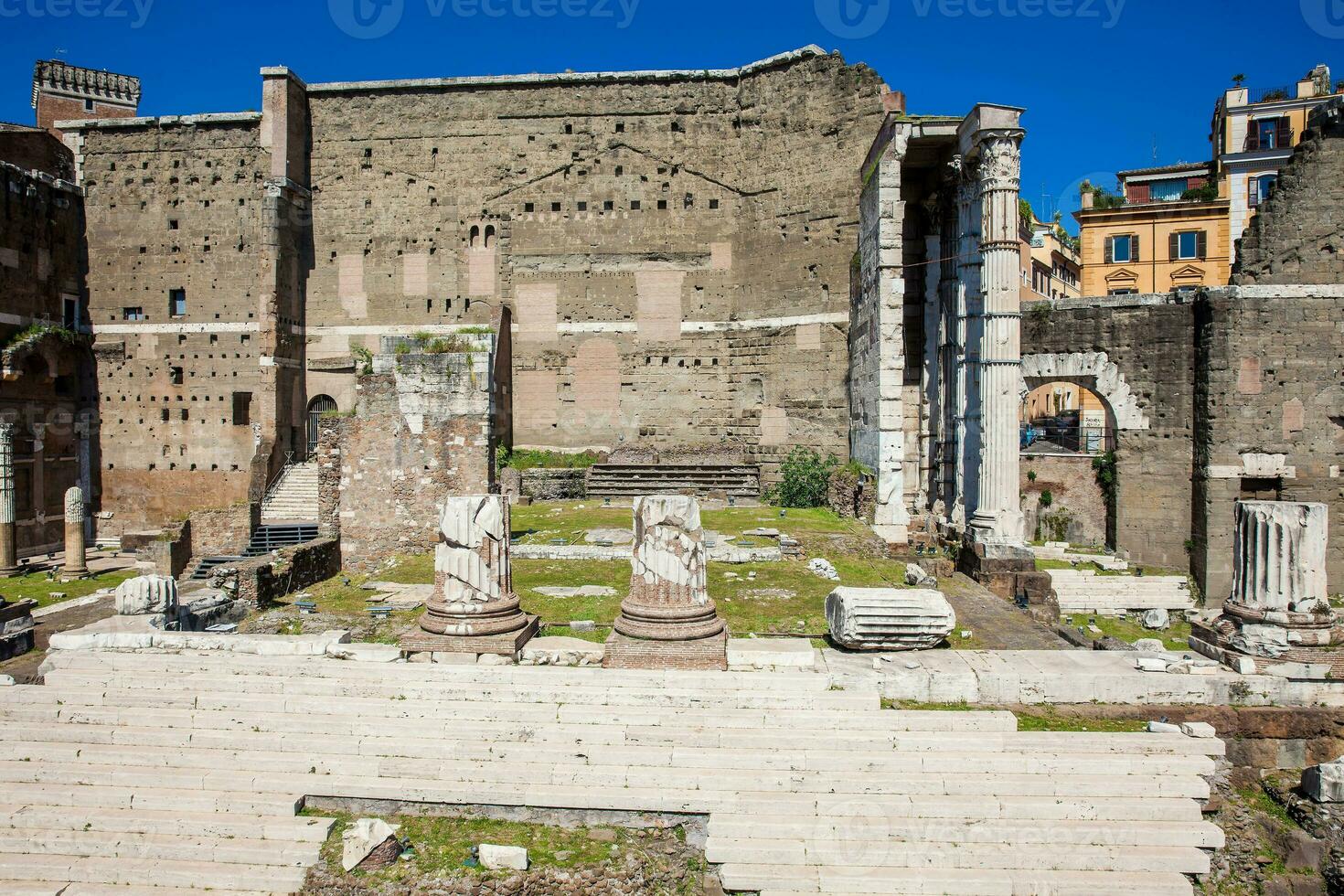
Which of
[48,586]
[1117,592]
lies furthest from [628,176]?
[48,586]

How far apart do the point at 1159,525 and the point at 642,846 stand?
53.9 feet

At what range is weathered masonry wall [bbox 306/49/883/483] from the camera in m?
23.5

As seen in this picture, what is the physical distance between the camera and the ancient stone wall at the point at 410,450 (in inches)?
558

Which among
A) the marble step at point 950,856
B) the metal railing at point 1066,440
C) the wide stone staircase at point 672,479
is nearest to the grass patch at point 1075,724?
the marble step at point 950,856

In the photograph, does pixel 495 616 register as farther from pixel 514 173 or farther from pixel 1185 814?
pixel 514 173

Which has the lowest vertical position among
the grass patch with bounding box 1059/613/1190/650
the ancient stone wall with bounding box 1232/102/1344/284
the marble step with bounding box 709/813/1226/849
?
the grass patch with bounding box 1059/613/1190/650

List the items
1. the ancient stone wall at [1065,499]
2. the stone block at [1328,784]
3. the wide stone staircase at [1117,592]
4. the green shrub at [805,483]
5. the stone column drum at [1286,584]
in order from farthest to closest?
1. the green shrub at [805,483]
2. the ancient stone wall at [1065,499]
3. the wide stone staircase at [1117,592]
4. the stone column drum at [1286,584]
5. the stone block at [1328,784]

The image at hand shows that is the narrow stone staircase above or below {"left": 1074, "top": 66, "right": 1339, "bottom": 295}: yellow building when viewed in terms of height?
below

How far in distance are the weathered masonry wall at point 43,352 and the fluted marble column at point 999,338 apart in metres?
24.4

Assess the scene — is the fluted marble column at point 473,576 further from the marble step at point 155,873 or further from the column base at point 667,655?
the marble step at point 155,873

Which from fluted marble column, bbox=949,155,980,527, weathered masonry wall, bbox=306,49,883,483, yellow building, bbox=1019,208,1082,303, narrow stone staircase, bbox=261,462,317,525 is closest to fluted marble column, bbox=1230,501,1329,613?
fluted marble column, bbox=949,155,980,527

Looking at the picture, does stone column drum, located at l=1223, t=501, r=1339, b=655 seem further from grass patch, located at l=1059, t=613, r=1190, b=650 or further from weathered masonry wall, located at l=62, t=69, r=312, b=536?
weathered masonry wall, located at l=62, t=69, r=312, b=536

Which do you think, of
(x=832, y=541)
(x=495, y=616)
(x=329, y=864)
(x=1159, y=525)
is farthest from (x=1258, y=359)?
(x=329, y=864)

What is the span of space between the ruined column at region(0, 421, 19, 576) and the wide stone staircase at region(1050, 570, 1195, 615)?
23.8 m
